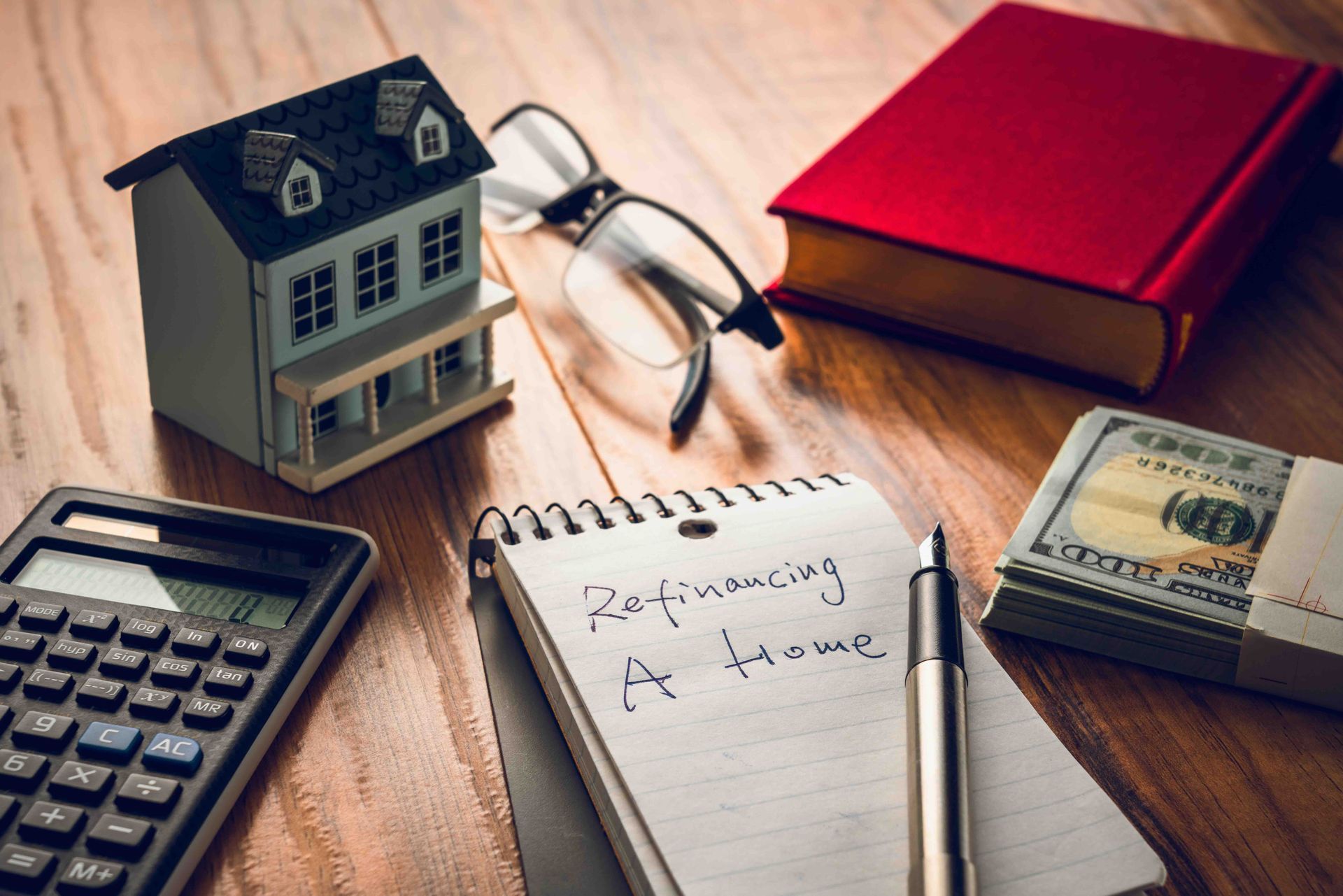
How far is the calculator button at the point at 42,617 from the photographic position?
629mm

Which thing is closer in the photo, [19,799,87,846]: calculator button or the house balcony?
[19,799,87,846]: calculator button

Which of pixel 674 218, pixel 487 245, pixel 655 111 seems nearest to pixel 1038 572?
pixel 674 218

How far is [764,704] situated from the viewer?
0.62 meters

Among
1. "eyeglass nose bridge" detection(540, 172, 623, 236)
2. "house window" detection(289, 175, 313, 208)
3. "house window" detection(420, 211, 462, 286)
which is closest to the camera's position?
"house window" detection(289, 175, 313, 208)

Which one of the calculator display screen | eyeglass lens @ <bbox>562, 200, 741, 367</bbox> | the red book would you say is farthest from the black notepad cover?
the red book

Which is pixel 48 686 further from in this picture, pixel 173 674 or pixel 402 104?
pixel 402 104

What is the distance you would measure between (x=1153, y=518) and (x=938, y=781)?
0.93 feet

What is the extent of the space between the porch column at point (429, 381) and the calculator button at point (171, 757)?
0.34 metres

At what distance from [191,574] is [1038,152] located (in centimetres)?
81

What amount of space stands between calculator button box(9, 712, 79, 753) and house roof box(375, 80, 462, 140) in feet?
1.38

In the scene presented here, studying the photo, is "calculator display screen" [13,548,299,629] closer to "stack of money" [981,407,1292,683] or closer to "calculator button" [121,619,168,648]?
"calculator button" [121,619,168,648]

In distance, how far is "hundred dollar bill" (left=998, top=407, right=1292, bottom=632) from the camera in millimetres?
700

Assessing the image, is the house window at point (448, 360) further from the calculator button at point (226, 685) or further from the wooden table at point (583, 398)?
the calculator button at point (226, 685)

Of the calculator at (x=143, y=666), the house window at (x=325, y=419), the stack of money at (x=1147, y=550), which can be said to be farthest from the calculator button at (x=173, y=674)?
the stack of money at (x=1147, y=550)
